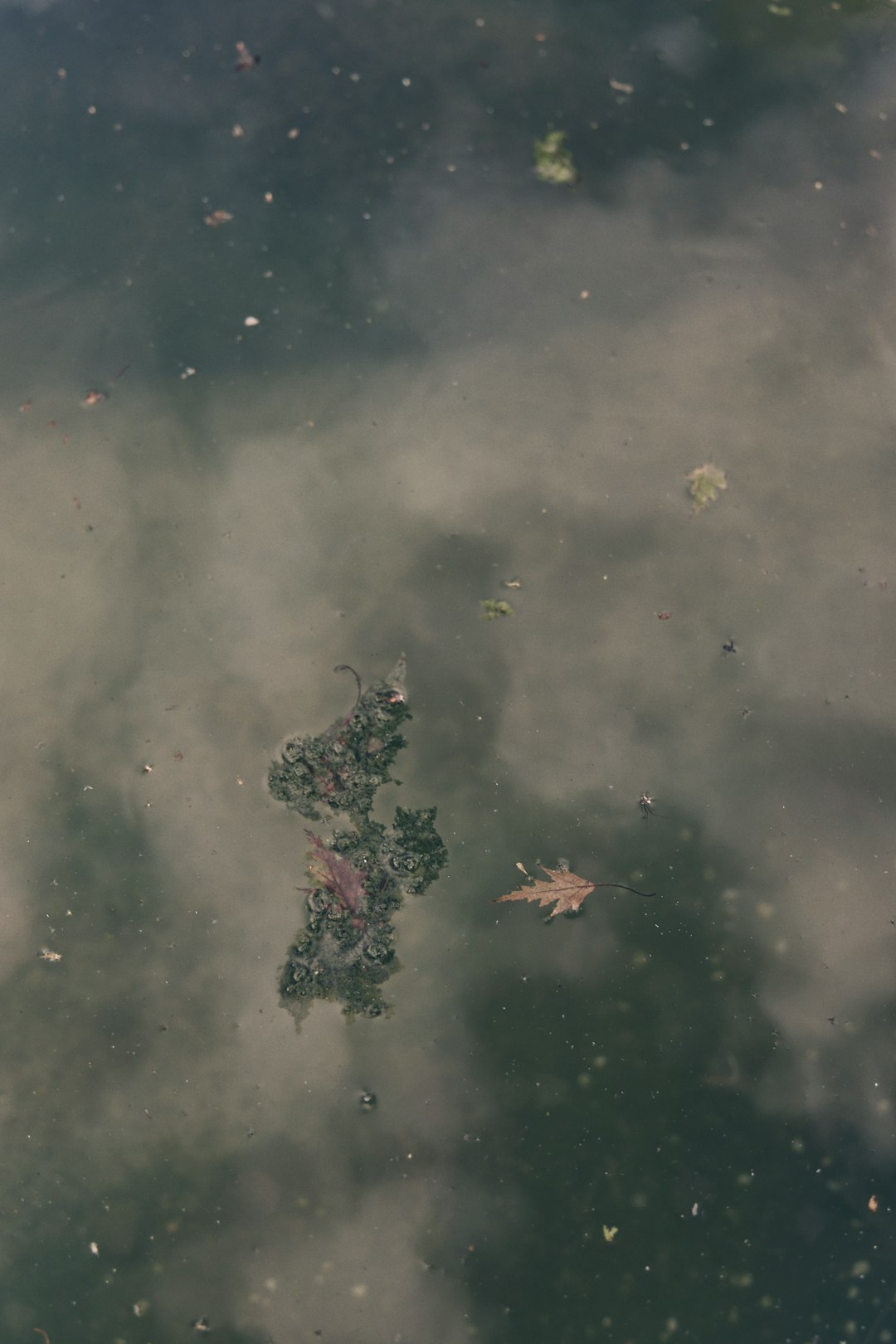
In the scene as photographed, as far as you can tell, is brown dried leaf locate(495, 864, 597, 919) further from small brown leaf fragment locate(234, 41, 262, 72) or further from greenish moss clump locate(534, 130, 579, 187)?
small brown leaf fragment locate(234, 41, 262, 72)

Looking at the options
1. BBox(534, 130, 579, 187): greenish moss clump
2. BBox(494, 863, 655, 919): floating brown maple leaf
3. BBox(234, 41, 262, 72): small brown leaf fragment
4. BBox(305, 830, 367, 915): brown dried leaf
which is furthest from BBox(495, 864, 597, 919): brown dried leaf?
BBox(234, 41, 262, 72): small brown leaf fragment

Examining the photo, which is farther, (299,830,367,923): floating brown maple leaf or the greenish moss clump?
the greenish moss clump

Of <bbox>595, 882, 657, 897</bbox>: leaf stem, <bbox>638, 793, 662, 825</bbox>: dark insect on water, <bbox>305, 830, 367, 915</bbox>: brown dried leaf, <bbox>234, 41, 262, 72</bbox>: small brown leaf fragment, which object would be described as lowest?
<bbox>305, 830, 367, 915</bbox>: brown dried leaf

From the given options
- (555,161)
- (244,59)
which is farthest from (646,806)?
(244,59)

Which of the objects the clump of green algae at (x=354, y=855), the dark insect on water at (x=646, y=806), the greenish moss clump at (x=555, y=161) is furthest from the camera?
the greenish moss clump at (x=555, y=161)

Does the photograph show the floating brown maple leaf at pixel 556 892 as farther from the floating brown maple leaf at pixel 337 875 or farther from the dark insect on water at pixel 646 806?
the floating brown maple leaf at pixel 337 875

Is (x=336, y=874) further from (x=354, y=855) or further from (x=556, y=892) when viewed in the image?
(x=556, y=892)

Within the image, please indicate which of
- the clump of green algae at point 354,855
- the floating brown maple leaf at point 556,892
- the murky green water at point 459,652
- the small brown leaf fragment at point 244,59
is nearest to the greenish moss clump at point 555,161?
the murky green water at point 459,652
